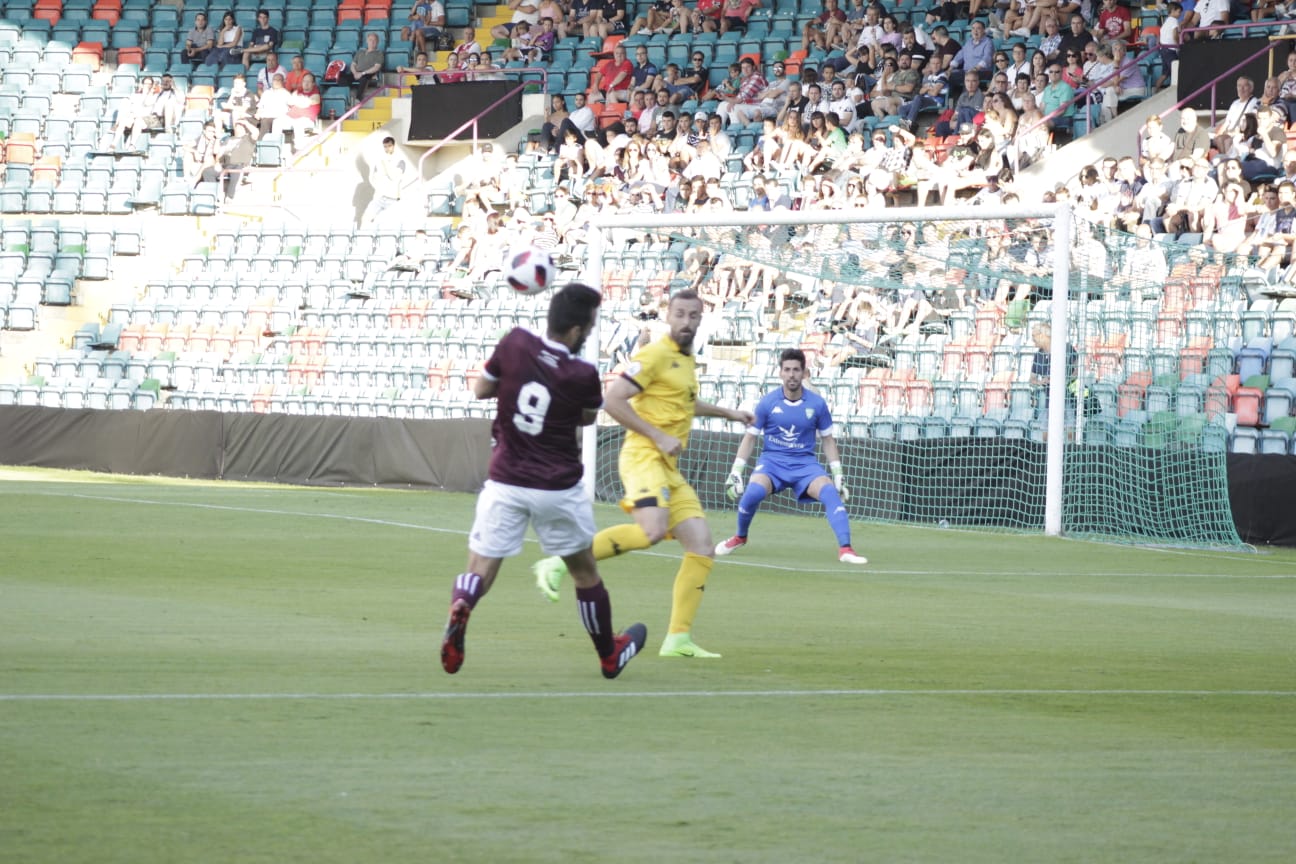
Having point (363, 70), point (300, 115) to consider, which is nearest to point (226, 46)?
point (300, 115)

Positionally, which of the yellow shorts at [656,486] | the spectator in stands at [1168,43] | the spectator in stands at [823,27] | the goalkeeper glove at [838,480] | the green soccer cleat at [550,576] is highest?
the spectator in stands at [823,27]

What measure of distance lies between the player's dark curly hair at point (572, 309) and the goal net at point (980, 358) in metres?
12.1

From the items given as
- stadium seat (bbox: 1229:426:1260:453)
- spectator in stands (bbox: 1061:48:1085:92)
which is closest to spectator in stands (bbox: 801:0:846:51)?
spectator in stands (bbox: 1061:48:1085:92)

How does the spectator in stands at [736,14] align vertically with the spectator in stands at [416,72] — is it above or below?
above

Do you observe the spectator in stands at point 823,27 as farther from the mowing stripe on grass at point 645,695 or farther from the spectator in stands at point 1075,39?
the mowing stripe on grass at point 645,695

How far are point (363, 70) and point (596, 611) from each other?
29.6m

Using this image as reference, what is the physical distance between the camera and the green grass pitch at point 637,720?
553cm

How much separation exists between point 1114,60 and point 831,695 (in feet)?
65.5

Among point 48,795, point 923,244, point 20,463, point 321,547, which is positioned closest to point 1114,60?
point 923,244

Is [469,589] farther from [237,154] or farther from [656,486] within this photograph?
[237,154]

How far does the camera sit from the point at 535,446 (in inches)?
332

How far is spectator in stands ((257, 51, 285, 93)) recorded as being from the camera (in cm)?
3669

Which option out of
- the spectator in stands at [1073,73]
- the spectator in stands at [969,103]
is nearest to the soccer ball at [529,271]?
the spectator in stands at [969,103]

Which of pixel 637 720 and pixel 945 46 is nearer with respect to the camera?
pixel 637 720
